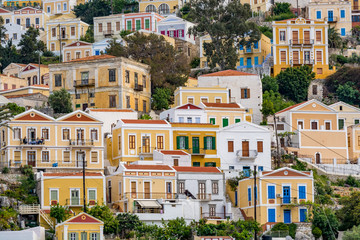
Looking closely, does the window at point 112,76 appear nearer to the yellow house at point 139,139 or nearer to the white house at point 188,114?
the white house at point 188,114

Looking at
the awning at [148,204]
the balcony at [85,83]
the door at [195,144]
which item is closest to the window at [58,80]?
the balcony at [85,83]

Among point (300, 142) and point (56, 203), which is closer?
point (56, 203)

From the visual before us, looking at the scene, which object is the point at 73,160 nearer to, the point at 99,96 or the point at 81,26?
the point at 99,96

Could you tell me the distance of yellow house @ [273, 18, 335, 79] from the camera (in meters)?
113

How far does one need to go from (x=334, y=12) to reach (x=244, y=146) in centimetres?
4729

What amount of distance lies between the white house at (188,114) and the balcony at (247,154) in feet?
19.7

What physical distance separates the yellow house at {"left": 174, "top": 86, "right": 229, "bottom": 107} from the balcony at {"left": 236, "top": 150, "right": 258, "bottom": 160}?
39.2 ft

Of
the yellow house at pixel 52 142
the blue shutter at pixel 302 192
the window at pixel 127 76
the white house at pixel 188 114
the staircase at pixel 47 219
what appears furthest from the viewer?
the window at pixel 127 76

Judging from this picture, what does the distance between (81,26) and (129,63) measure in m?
43.4

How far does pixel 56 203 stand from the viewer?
249 ft

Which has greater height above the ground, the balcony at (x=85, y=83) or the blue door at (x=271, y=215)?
the balcony at (x=85, y=83)

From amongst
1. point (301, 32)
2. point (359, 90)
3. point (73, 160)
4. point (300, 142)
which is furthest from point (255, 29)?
point (73, 160)

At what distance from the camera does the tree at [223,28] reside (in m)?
109

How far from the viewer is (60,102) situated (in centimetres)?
A: 9519
